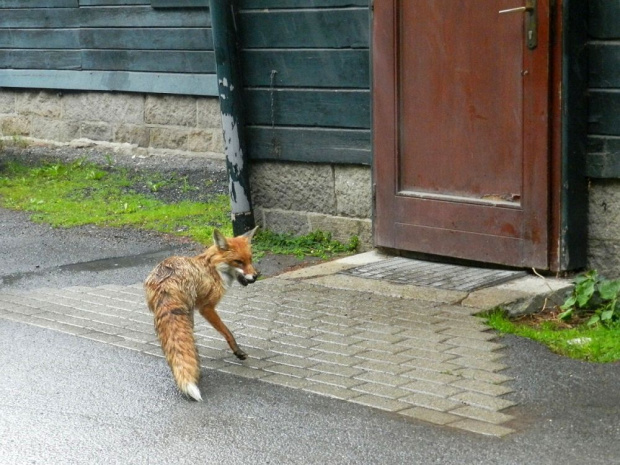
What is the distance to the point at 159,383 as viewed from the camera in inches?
235

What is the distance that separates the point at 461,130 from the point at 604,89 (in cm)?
109

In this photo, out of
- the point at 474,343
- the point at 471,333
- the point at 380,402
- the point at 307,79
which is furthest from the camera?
the point at 307,79

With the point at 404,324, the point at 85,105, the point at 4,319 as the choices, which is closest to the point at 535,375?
the point at 404,324

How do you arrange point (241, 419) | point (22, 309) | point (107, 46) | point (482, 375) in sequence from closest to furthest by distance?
1. point (241, 419)
2. point (482, 375)
3. point (22, 309)
4. point (107, 46)

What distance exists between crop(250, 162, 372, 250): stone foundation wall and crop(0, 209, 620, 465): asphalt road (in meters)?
2.75

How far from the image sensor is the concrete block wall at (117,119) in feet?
40.4

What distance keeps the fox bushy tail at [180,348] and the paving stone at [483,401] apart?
4.28 feet

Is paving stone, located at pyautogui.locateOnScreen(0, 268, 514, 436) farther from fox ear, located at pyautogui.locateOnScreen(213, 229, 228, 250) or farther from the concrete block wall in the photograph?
the concrete block wall

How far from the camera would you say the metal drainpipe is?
9.25 m

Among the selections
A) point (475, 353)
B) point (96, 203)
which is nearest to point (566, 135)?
point (475, 353)

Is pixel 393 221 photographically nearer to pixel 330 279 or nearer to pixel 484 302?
pixel 330 279

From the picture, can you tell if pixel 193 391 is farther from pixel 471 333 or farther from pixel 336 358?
pixel 471 333

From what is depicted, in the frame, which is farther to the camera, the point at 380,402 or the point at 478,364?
the point at 478,364

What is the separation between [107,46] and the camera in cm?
1315
